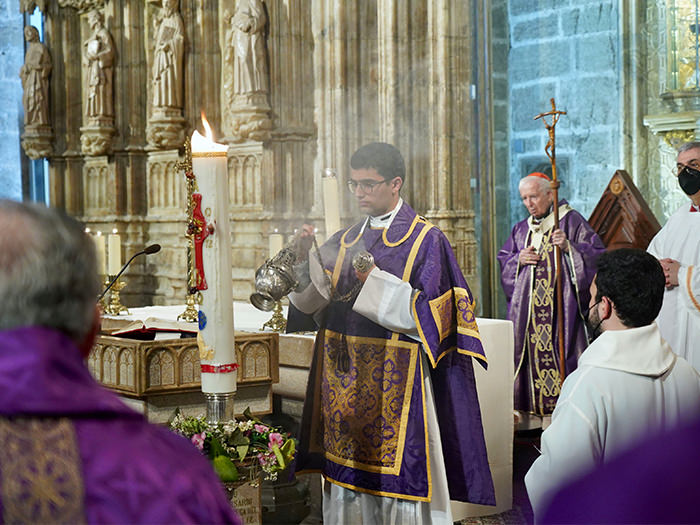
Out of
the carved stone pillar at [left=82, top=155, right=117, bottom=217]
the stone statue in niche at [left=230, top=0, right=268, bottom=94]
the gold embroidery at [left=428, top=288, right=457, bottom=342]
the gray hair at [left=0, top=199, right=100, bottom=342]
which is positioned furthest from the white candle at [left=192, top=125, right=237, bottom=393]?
the carved stone pillar at [left=82, top=155, right=117, bottom=217]

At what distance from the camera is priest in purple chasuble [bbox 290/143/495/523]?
323 cm

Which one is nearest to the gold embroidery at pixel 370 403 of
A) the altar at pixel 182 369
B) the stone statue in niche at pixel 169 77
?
the altar at pixel 182 369

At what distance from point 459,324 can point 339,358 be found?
42 centimetres

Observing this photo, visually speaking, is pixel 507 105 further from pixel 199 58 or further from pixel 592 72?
pixel 199 58

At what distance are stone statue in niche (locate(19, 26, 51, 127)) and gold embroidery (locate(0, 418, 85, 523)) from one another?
35.5ft

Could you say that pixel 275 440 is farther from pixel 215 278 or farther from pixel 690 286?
pixel 690 286

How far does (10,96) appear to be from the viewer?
11883 mm

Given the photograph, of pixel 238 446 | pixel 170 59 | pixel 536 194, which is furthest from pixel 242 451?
pixel 170 59

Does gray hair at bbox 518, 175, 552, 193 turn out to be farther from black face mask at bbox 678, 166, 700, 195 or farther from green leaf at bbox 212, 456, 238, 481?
green leaf at bbox 212, 456, 238, 481

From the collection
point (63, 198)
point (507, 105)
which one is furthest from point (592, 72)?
point (63, 198)

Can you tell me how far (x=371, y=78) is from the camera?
7.46 meters

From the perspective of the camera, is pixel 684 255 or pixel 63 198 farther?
pixel 63 198

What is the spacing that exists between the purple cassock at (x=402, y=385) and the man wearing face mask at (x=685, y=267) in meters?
1.83

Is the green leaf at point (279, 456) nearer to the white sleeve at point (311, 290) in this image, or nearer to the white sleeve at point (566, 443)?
the white sleeve at point (566, 443)
